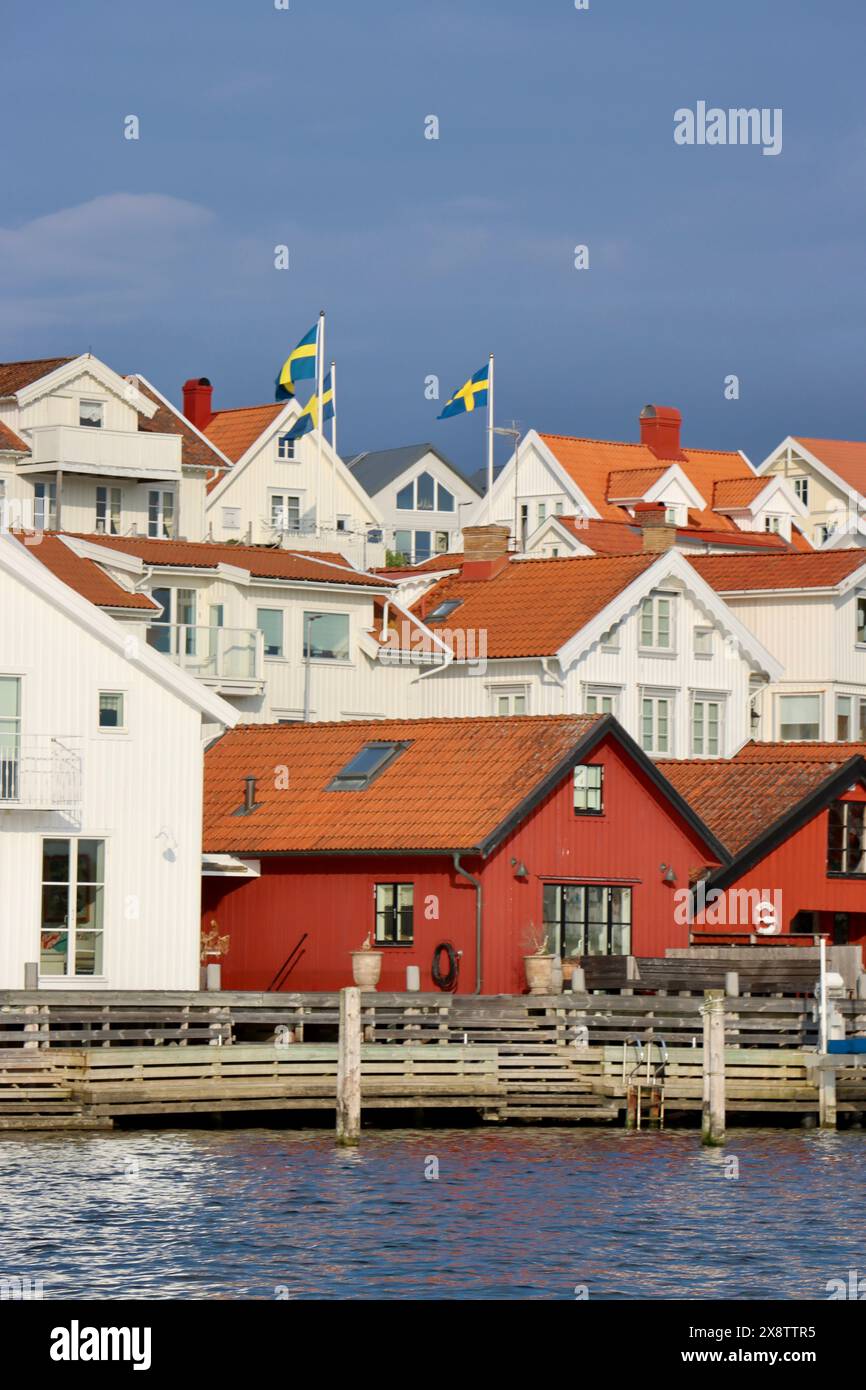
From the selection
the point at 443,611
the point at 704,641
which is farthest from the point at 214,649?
the point at 704,641

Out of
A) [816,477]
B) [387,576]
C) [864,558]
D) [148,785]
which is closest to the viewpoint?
[148,785]

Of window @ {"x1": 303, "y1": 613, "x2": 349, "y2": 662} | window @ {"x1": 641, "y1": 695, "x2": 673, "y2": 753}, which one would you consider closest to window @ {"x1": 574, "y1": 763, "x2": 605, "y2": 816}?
window @ {"x1": 641, "y1": 695, "x2": 673, "y2": 753}

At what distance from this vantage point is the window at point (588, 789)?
192 feet

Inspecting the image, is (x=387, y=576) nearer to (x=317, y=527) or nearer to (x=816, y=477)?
(x=317, y=527)

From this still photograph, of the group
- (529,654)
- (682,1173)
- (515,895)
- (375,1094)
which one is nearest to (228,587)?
(529,654)

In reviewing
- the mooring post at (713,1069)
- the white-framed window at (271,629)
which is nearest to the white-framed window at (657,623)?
the white-framed window at (271,629)

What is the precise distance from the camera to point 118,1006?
4572 cm

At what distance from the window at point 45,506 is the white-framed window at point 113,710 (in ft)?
107

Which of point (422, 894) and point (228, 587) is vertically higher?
point (228, 587)

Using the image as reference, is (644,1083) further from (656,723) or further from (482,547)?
(482,547)

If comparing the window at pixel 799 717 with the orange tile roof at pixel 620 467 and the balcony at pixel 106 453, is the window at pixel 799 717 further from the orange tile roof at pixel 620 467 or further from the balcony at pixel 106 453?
the orange tile roof at pixel 620 467

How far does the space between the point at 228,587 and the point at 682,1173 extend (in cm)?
3469
